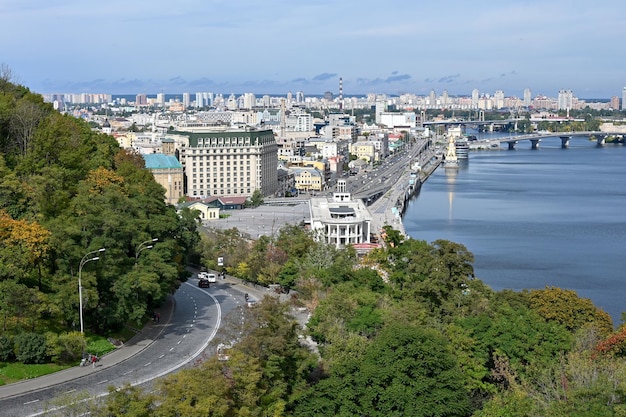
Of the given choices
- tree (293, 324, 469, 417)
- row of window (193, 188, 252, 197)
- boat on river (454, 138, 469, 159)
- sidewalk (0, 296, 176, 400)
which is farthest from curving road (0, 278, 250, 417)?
boat on river (454, 138, 469, 159)

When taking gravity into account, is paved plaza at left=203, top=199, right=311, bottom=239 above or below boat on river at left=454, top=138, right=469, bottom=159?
below

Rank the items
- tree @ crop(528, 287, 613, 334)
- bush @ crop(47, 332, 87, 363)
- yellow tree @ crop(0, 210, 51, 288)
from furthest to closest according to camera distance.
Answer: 1. tree @ crop(528, 287, 613, 334)
2. yellow tree @ crop(0, 210, 51, 288)
3. bush @ crop(47, 332, 87, 363)

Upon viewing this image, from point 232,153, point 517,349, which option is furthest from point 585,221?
point 517,349

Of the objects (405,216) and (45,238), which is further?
(405,216)

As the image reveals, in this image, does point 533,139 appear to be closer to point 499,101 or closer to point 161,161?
point 161,161

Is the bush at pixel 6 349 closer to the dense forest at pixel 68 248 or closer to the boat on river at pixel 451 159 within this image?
the dense forest at pixel 68 248

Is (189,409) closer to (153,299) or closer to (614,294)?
(153,299)

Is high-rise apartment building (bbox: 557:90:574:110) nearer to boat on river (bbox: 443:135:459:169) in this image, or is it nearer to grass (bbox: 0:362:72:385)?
boat on river (bbox: 443:135:459:169)

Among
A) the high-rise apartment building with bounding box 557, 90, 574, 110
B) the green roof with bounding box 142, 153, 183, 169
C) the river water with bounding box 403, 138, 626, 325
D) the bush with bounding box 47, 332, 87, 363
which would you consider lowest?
the river water with bounding box 403, 138, 626, 325

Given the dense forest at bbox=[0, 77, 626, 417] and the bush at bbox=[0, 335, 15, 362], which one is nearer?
the dense forest at bbox=[0, 77, 626, 417]
